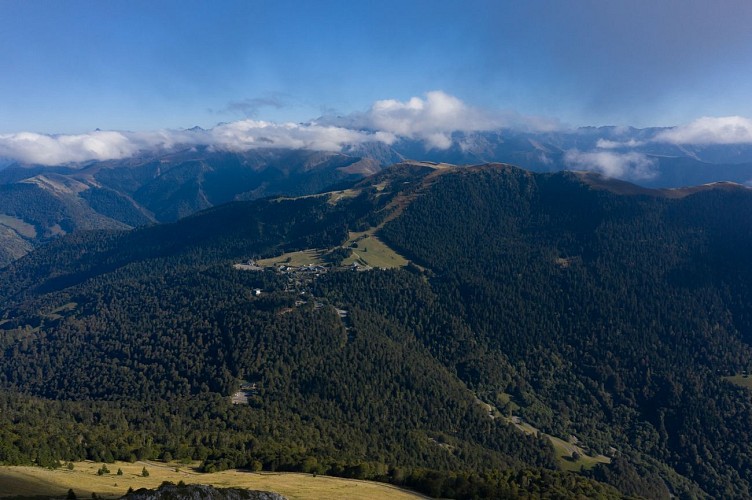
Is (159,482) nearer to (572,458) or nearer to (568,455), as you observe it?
(572,458)

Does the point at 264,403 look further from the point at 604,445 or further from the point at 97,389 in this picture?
the point at 604,445

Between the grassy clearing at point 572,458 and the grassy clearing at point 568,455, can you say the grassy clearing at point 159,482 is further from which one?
the grassy clearing at point 568,455

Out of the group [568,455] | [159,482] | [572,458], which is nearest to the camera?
[159,482]

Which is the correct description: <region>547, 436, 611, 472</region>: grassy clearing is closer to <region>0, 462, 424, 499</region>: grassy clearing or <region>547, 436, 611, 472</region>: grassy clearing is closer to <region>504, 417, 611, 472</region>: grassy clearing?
<region>504, 417, 611, 472</region>: grassy clearing

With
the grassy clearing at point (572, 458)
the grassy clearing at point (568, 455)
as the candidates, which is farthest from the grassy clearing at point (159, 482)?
the grassy clearing at point (568, 455)

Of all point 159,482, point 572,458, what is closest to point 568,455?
point 572,458

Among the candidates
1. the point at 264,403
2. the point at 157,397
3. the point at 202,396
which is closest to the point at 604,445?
the point at 264,403

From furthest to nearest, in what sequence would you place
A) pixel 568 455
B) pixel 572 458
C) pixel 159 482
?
pixel 568 455 → pixel 572 458 → pixel 159 482

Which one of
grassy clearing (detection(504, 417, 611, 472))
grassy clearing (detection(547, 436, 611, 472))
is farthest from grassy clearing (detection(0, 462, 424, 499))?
grassy clearing (detection(504, 417, 611, 472))

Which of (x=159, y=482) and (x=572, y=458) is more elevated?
(x=159, y=482)

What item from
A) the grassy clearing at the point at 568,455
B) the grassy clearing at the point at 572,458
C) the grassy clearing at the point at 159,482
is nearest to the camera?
the grassy clearing at the point at 159,482
